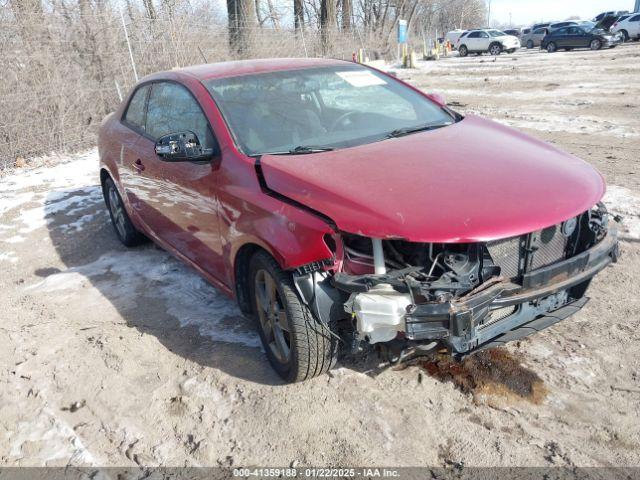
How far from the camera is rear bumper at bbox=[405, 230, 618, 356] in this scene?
2.41 metres

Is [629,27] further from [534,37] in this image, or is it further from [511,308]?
[511,308]

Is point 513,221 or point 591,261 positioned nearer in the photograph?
point 513,221

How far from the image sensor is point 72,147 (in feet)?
33.0

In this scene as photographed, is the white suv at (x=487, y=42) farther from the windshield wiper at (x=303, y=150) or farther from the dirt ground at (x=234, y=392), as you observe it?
the windshield wiper at (x=303, y=150)

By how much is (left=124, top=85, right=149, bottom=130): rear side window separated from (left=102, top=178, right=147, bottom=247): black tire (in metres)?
0.75

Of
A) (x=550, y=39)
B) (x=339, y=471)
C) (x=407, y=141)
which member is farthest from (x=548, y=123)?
(x=550, y=39)

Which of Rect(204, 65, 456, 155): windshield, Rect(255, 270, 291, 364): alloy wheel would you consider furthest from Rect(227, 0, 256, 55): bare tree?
Rect(255, 270, 291, 364): alloy wheel

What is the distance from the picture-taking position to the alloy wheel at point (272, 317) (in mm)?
2969

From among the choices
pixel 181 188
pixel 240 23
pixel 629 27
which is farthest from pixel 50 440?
pixel 629 27

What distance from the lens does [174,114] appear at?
4.05 meters

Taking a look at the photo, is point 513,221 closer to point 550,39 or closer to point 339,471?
point 339,471

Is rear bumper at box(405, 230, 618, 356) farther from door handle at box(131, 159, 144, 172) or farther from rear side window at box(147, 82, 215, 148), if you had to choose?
door handle at box(131, 159, 144, 172)

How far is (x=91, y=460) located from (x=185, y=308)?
152 cm

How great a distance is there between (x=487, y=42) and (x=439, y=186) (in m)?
34.4
